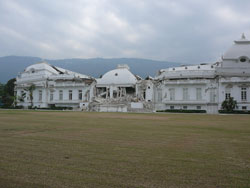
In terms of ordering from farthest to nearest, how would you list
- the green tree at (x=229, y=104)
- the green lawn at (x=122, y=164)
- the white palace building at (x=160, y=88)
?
1. the white palace building at (x=160, y=88)
2. the green tree at (x=229, y=104)
3. the green lawn at (x=122, y=164)

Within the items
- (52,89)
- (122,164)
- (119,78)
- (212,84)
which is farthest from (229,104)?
(52,89)

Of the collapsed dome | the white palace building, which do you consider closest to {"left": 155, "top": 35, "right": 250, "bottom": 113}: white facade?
the white palace building

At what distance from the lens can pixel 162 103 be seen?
200ft

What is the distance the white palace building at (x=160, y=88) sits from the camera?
5516cm

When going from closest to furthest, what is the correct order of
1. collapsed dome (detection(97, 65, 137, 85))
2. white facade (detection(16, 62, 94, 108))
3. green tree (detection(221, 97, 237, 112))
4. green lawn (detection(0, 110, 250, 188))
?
green lawn (detection(0, 110, 250, 188)), green tree (detection(221, 97, 237, 112)), white facade (detection(16, 62, 94, 108)), collapsed dome (detection(97, 65, 137, 85))

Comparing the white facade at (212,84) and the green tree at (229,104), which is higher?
the white facade at (212,84)

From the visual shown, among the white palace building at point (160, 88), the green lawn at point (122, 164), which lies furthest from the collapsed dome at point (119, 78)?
the green lawn at point (122, 164)

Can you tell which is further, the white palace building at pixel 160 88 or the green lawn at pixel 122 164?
the white palace building at pixel 160 88

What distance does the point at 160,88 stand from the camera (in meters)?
64.1

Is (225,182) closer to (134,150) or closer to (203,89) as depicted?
(134,150)

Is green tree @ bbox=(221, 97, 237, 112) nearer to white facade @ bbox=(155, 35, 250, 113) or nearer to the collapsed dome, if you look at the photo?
white facade @ bbox=(155, 35, 250, 113)

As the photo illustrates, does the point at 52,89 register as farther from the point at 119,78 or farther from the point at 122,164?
the point at 122,164

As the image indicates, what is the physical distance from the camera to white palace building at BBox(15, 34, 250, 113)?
5516cm

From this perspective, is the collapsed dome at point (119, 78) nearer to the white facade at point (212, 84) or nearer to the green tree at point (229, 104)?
the white facade at point (212, 84)
